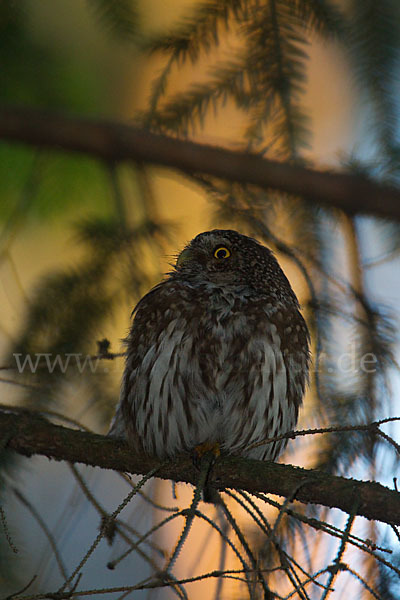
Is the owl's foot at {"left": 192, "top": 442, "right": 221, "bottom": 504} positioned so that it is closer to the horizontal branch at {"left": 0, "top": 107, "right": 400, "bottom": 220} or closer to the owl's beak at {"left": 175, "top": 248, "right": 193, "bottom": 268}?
the owl's beak at {"left": 175, "top": 248, "right": 193, "bottom": 268}

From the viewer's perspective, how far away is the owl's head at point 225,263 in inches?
110

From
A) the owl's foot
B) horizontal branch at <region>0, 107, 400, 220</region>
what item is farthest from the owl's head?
horizontal branch at <region>0, 107, 400, 220</region>

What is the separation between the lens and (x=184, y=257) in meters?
2.82

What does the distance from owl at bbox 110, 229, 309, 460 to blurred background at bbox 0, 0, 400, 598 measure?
106 millimetres

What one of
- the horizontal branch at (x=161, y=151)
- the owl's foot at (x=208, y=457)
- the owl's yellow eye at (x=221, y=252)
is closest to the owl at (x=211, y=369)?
the owl's foot at (x=208, y=457)

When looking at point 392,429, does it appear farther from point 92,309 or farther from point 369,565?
point 92,309

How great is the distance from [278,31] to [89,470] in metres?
1.72

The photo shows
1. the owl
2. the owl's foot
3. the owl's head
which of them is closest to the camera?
the owl's foot

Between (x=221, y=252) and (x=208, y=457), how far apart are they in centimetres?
94

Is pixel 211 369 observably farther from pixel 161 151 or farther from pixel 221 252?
pixel 161 151

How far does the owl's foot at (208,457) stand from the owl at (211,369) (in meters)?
0.04

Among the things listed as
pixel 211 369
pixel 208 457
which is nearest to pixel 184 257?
pixel 211 369

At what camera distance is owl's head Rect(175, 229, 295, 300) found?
2.80 m

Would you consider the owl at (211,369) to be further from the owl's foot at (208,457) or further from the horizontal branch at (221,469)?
the horizontal branch at (221,469)
